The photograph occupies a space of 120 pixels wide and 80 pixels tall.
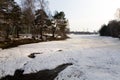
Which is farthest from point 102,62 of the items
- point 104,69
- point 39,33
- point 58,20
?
point 58,20

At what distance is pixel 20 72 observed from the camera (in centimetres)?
1916

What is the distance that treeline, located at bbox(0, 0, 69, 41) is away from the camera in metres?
42.6

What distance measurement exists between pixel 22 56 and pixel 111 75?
441 inches

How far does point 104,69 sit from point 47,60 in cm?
594

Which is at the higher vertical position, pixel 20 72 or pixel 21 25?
pixel 21 25

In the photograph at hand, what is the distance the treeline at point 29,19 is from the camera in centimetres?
4262

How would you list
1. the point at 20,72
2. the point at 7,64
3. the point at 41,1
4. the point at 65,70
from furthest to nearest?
the point at 41,1, the point at 7,64, the point at 20,72, the point at 65,70

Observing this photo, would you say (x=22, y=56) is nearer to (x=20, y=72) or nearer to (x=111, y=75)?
(x=20, y=72)

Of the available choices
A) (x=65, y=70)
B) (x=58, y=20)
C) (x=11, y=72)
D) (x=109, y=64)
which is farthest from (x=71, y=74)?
(x=58, y=20)

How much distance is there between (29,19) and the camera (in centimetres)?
→ 4503

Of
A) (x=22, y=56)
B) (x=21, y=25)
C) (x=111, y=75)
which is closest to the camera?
(x=111, y=75)

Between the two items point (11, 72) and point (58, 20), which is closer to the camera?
point (11, 72)

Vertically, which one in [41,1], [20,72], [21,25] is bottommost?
[20,72]

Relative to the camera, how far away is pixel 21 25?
56.2 m
